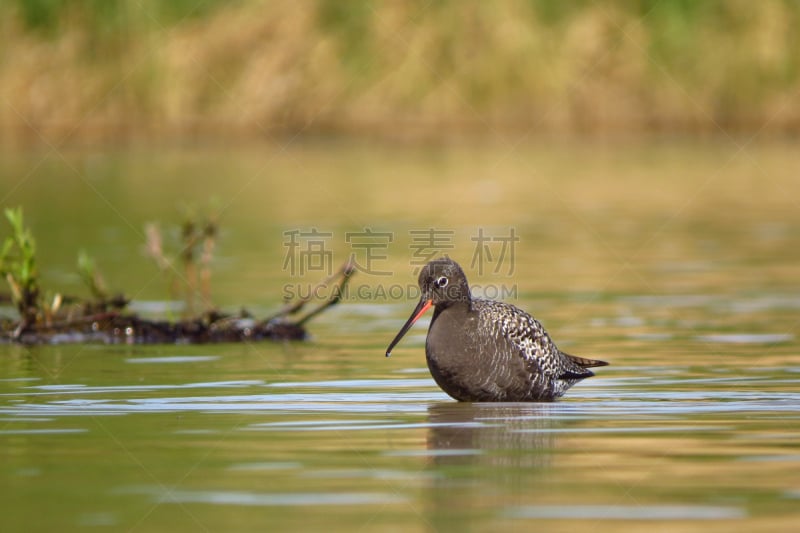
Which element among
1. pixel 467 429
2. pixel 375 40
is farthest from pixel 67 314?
pixel 375 40

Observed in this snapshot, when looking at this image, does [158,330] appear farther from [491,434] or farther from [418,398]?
[491,434]

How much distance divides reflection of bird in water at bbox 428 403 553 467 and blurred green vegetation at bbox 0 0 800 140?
96.5 feet

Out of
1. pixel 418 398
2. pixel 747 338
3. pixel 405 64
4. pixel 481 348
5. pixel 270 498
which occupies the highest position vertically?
pixel 405 64

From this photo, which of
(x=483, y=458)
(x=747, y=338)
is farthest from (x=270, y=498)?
(x=747, y=338)

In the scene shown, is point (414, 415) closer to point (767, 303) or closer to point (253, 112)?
point (767, 303)

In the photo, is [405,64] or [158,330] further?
[405,64]

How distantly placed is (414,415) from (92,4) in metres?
32.9

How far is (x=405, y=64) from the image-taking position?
39469mm

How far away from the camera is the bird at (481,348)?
9.99 meters

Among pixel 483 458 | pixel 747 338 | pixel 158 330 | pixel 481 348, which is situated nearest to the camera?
pixel 483 458

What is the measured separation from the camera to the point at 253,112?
41.7 metres

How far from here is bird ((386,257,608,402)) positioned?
32.8 ft

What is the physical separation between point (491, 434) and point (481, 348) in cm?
110

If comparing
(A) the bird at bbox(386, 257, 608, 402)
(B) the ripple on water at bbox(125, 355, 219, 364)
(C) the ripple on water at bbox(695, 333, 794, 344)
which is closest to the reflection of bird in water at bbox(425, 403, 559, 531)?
(A) the bird at bbox(386, 257, 608, 402)
